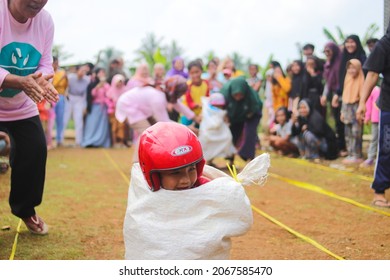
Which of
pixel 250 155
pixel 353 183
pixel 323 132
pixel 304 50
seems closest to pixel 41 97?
pixel 353 183

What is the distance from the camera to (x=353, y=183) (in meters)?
6.39

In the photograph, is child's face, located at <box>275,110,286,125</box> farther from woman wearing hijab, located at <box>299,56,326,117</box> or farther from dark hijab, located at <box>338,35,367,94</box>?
dark hijab, located at <box>338,35,367,94</box>

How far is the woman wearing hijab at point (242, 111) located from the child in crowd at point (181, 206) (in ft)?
16.0

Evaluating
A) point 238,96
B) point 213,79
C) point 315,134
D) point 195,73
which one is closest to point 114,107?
point 213,79

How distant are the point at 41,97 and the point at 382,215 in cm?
285

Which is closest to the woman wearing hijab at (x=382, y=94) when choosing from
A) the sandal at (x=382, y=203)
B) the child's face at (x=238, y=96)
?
the sandal at (x=382, y=203)

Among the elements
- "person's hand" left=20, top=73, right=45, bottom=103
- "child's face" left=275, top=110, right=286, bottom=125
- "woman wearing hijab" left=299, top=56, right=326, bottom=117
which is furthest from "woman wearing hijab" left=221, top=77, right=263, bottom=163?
"person's hand" left=20, top=73, right=45, bottom=103

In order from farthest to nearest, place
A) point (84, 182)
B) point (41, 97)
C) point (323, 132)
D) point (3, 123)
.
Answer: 1. point (323, 132)
2. point (84, 182)
3. point (3, 123)
4. point (41, 97)

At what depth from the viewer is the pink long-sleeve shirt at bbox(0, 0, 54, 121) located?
315cm

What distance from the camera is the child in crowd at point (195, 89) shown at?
27.1 ft

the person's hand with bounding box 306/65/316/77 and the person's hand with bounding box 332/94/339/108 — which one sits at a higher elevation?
the person's hand with bounding box 306/65/316/77

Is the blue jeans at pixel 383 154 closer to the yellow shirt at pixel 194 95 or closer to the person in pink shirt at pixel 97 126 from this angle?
the yellow shirt at pixel 194 95

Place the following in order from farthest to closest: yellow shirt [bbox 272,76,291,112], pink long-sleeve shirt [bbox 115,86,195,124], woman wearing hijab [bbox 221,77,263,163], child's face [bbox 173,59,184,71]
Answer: yellow shirt [bbox 272,76,291,112] → child's face [bbox 173,59,184,71] → woman wearing hijab [bbox 221,77,263,163] → pink long-sleeve shirt [bbox 115,86,195,124]
